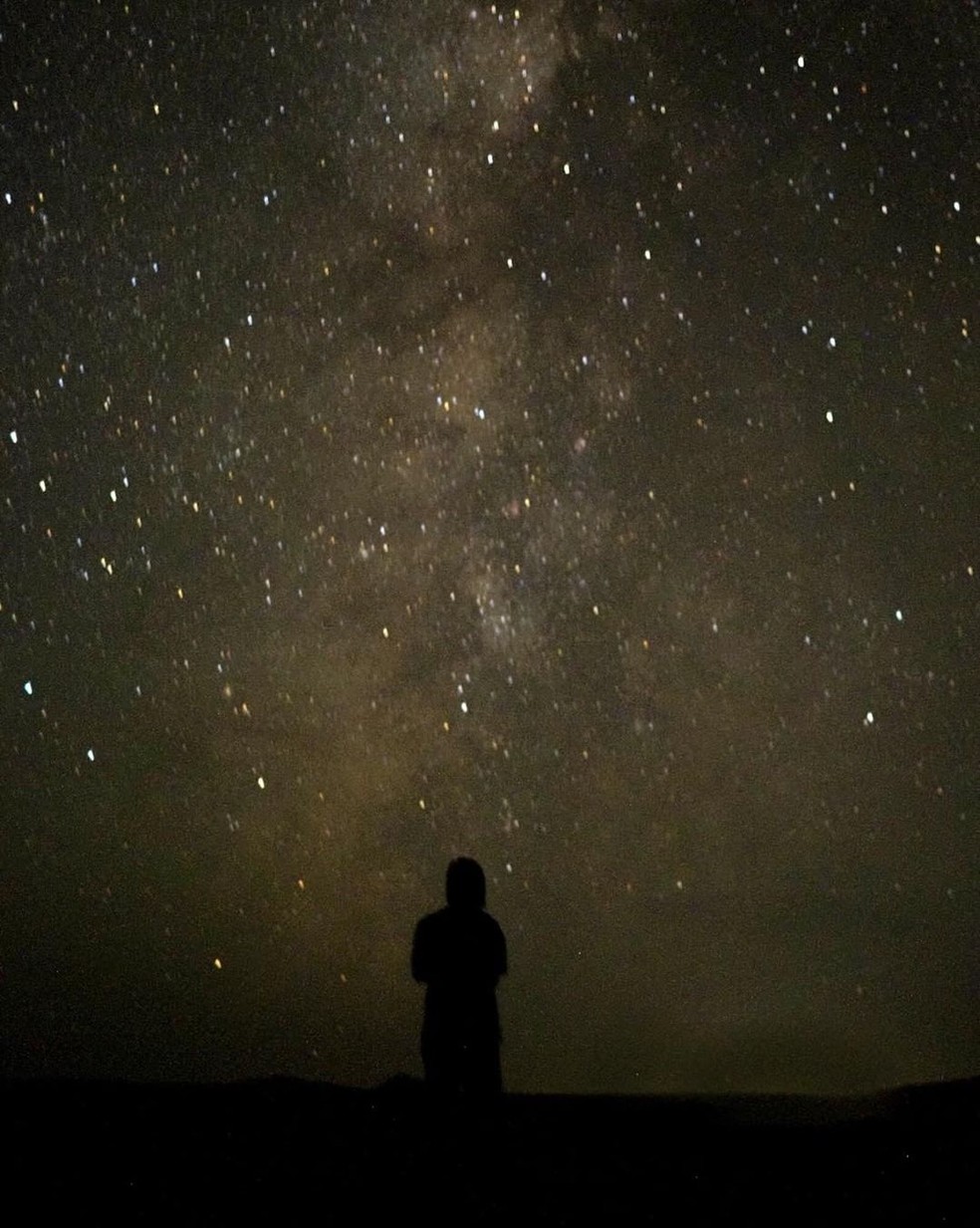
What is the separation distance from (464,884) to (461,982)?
16.3 inches

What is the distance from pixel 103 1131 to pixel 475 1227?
1.40 meters

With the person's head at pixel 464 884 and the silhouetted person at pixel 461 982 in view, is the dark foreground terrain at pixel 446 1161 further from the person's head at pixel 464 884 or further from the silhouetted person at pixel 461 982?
the person's head at pixel 464 884

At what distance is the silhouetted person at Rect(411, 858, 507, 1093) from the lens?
16.5 feet

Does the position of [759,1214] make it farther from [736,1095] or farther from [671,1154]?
[736,1095]

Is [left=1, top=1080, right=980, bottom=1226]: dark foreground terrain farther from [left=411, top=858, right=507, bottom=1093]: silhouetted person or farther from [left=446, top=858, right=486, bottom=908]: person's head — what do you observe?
[left=446, top=858, right=486, bottom=908]: person's head

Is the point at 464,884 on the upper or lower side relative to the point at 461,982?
upper

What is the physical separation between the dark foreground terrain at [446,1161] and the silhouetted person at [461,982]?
0.35 meters

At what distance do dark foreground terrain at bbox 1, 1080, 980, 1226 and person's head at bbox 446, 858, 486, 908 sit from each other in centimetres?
84

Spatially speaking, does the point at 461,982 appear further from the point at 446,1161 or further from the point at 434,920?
the point at 446,1161

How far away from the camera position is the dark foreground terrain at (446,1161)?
3404 millimetres

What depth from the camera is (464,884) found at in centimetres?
514

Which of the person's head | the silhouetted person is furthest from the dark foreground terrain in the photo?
the person's head

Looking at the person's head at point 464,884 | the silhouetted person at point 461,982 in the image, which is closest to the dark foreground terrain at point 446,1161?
the silhouetted person at point 461,982

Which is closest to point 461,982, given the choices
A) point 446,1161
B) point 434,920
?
point 434,920
